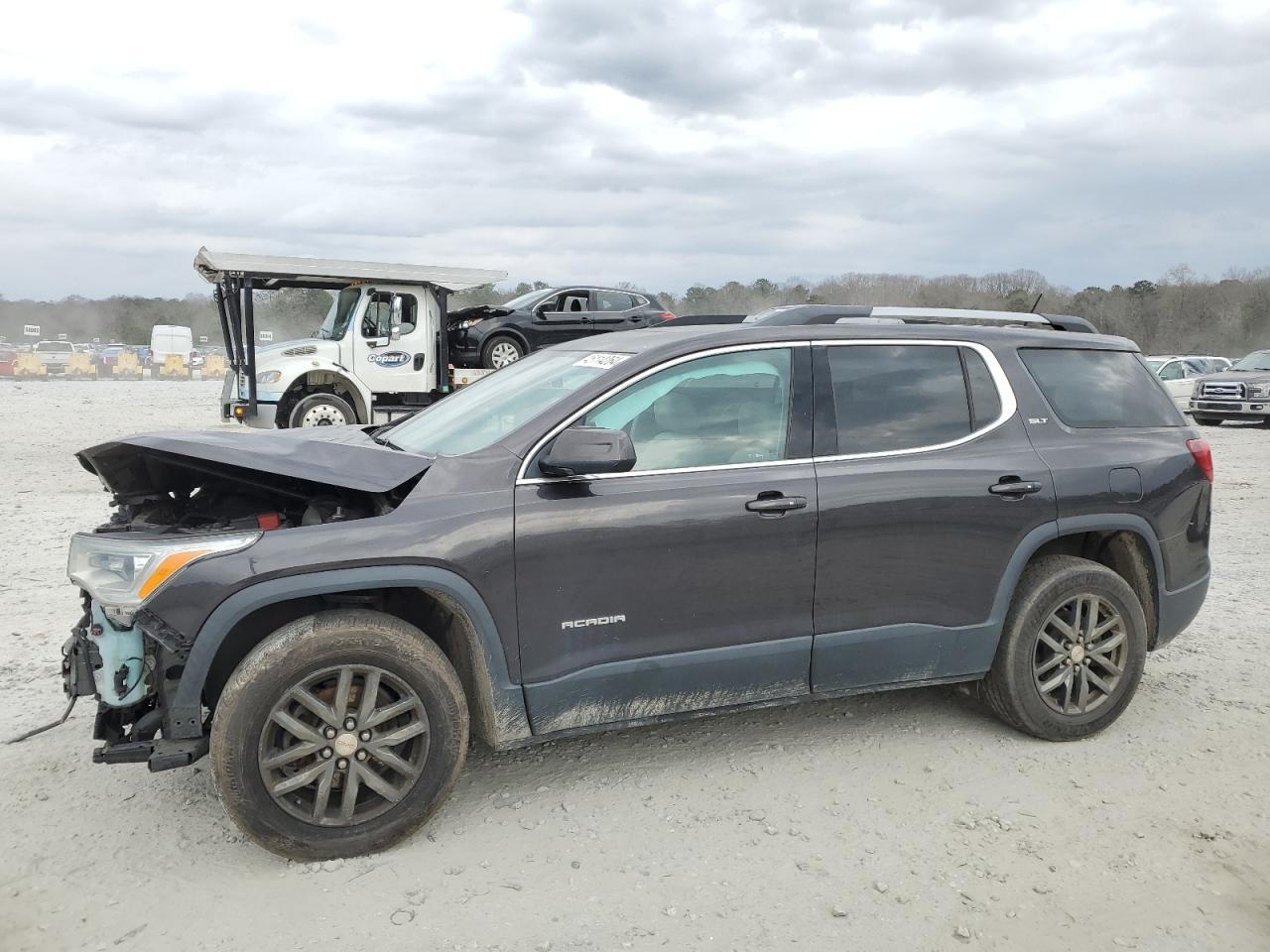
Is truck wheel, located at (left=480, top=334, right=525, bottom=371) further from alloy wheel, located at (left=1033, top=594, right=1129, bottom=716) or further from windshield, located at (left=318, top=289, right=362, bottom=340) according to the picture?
alloy wheel, located at (left=1033, top=594, right=1129, bottom=716)

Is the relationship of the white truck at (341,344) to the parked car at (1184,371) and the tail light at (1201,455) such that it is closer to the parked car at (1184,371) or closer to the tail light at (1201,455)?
the tail light at (1201,455)

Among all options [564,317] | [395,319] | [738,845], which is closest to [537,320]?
[564,317]

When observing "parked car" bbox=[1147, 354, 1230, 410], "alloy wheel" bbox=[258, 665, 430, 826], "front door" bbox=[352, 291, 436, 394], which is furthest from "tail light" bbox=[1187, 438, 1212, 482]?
"parked car" bbox=[1147, 354, 1230, 410]

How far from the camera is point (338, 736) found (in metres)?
3.28

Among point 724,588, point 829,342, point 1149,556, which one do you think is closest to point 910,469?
point 829,342

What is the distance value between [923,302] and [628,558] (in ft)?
80.3

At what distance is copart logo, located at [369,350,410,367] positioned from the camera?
15.1 metres

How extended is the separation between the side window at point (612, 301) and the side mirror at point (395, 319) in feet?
11.7

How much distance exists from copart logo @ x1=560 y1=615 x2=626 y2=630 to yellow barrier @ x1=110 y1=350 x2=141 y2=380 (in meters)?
40.0

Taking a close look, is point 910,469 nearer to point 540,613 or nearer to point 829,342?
point 829,342

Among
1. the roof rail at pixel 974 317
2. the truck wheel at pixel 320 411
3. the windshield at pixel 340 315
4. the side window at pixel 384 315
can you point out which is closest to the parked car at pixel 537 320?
the side window at pixel 384 315

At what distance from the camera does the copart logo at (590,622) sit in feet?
11.5

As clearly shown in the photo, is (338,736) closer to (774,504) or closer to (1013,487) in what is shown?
(774,504)

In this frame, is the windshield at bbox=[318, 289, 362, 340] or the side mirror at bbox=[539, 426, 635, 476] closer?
the side mirror at bbox=[539, 426, 635, 476]
